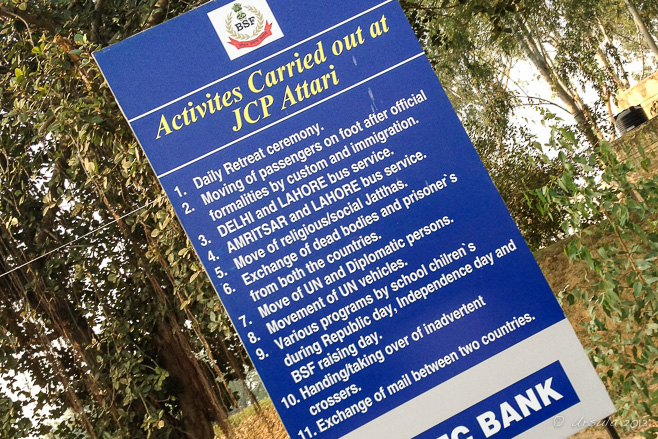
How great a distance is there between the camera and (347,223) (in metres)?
2.09

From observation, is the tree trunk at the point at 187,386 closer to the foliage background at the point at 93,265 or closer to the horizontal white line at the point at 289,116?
the foliage background at the point at 93,265

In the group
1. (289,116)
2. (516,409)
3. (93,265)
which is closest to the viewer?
(516,409)

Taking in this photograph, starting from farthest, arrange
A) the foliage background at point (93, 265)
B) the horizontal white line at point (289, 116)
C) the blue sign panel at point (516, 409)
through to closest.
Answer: the foliage background at point (93, 265) < the horizontal white line at point (289, 116) < the blue sign panel at point (516, 409)

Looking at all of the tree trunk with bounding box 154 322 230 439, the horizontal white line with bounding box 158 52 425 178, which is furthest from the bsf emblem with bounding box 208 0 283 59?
the tree trunk with bounding box 154 322 230 439

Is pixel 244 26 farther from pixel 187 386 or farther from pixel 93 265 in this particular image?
pixel 187 386

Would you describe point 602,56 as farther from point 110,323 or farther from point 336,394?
point 336,394

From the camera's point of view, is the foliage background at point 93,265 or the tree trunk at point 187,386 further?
the tree trunk at point 187,386

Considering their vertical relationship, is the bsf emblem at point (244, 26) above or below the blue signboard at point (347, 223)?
above

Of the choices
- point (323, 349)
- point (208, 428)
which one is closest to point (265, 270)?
point (323, 349)

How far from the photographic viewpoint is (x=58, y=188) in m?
4.19

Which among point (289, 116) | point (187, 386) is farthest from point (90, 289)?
point (289, 116)

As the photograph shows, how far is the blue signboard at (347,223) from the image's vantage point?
6.63ft

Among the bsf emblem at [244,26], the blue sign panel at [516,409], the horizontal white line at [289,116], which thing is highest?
the bsf emblem at [244,26]

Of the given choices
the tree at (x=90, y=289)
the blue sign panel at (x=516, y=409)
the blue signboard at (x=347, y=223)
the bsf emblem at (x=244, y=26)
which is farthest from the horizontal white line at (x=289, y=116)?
the tree at (x=90, y=289)
